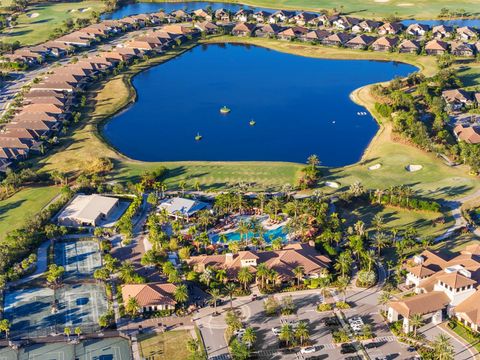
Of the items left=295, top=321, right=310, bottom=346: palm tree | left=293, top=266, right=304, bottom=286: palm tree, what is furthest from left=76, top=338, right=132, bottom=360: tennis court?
left=293, top=266, right=304, bottom=286: palm tree

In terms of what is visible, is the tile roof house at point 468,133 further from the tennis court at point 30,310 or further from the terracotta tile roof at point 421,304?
the tennis court at point 30,310

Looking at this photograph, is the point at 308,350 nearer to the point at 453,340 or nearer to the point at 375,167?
the point at 453,340

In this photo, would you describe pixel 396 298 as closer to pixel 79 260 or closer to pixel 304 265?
pixel 304 265

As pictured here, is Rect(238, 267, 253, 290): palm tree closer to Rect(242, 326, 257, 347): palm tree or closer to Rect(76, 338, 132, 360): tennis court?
Rect(242, 326, 257, 347): palm tree

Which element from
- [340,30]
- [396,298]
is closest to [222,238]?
[396,298]

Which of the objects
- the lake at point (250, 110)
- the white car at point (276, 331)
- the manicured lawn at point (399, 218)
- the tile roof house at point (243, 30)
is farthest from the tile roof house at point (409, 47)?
the white car at point (276, 331)
